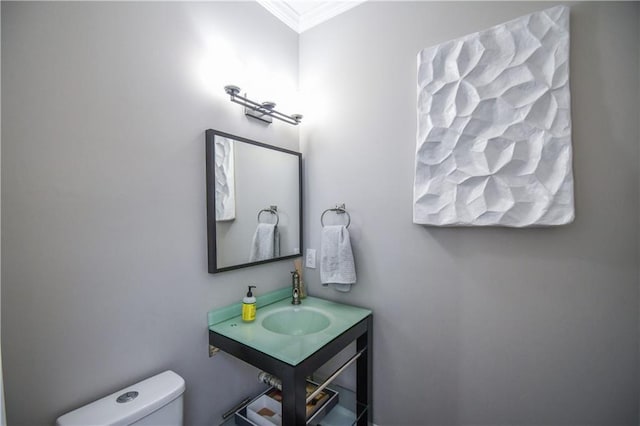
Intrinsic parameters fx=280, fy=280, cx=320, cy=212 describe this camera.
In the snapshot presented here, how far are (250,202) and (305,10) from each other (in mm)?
1309

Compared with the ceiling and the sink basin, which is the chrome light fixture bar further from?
the sink basin

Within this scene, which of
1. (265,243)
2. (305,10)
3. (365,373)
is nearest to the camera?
(365,373)

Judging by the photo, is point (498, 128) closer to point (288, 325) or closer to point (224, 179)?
point (224, 179)

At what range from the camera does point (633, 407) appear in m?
1.07

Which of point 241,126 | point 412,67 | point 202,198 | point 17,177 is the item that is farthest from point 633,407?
point 17,177

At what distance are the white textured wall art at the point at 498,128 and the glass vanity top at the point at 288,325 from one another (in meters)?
0.68

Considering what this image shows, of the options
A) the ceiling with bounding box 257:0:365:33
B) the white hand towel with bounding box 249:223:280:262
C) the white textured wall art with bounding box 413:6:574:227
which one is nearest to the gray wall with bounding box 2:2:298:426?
the white hand towel with bounding box 249:223:280:262

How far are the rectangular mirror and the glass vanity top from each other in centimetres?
28

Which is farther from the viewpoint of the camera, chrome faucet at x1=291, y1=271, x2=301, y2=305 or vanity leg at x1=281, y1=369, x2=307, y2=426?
chrome faucet at x1=291, y1=271, x2=301, y2=305

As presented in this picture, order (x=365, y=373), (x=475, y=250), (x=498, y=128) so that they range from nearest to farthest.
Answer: (x=498, y=128)
(x=475, y=250)
(x=365, y=373)

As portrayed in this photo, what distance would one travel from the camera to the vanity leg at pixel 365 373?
5.17 feet

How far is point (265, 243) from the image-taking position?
5.55 feet

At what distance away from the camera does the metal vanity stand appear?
1.10 meters

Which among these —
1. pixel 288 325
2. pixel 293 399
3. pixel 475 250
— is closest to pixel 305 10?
pixel 475 250
